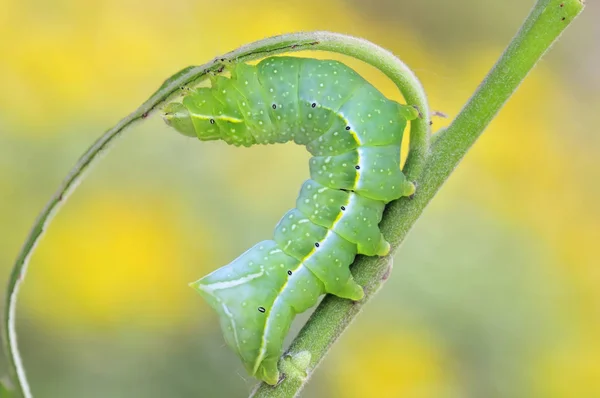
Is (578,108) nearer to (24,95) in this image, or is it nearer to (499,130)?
(499,130)

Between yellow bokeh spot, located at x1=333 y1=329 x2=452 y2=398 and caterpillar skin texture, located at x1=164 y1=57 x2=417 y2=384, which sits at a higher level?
caterpillar skin texture, located at x1=164 y1=57 x2=417 y2=384

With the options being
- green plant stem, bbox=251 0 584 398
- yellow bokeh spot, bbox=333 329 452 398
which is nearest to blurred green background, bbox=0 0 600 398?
yellow bokeh spot, bbox=333 329 452 398

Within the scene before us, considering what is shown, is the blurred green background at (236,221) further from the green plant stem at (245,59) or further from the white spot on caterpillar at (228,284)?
the green plant stem at (245,59)

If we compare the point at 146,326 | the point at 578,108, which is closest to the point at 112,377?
the point at 146,326

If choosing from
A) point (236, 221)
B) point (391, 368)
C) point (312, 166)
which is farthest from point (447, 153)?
point (236, 221)

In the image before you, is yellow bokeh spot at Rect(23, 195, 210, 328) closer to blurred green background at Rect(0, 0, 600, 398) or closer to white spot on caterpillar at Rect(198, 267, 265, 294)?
blurred green background at Rect(0, 0, 600, 398)
